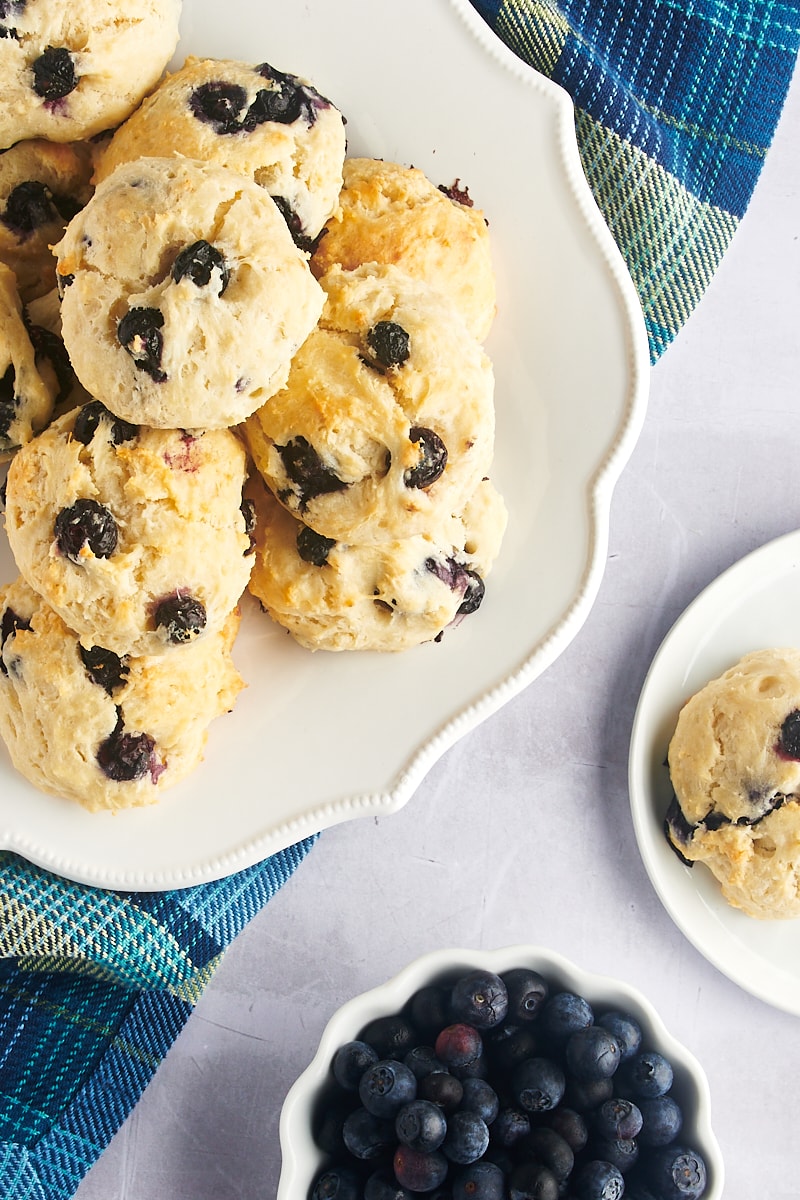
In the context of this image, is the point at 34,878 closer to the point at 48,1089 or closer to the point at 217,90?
the point at 48,1089

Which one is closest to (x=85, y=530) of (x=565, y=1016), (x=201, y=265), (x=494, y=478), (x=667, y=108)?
(x=201, y=265)

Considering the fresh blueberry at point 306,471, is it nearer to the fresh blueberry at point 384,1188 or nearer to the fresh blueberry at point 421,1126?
the fresh blueberry at point 421,1126

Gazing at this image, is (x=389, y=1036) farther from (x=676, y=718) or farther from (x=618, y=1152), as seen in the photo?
(x=676, y=718)

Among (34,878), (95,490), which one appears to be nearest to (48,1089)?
(34,878)

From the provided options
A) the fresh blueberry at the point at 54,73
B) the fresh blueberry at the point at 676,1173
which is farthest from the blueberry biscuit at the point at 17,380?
the fresh blueberry at the point at 676,1173

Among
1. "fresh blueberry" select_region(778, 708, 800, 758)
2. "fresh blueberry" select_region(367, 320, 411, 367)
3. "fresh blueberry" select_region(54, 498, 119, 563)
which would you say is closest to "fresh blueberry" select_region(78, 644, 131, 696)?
"fresh blueberry" select_region(54, 498, 119, 563)

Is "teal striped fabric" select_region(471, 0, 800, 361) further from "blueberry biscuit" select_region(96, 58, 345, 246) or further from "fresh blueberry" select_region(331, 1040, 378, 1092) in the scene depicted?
"fresh blueberry" select_region(331, 1040, 378, 1092)
